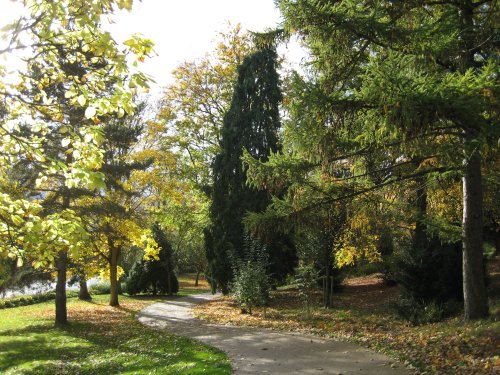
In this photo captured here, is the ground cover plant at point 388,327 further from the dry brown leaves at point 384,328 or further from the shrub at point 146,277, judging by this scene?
the shrub at point 146,277

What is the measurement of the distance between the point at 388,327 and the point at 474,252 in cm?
325

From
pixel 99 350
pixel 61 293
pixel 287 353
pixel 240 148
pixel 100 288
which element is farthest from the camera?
pixel 100 288

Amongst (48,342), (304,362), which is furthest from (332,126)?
(48,342)

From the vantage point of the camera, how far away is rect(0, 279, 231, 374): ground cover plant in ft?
29.3

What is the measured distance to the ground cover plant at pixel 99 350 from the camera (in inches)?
352

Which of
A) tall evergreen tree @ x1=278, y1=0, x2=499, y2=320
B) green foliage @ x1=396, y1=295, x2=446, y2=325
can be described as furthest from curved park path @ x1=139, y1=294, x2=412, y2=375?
tall evergreen tree @ x1=278, y1=0, x2=499, y2=320

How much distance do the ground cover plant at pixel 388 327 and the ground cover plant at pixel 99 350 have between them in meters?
3.15

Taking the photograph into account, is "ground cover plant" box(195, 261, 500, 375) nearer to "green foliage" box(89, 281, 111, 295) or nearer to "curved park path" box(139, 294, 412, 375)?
"curved park path" box(139, 294, 412, 375)

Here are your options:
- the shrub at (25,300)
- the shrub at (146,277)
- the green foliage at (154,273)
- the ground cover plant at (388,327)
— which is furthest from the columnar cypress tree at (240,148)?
the shrub at (25,300)

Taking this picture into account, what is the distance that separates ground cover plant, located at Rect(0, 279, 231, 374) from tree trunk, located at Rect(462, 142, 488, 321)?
5221 millimetres

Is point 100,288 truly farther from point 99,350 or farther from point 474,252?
point 474,252

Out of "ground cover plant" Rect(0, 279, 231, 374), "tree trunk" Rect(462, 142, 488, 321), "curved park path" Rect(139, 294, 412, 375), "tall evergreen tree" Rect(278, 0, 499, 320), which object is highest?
"tall evergreen tree" Rect(278, 0, 499, 320)

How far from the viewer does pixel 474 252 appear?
909cm

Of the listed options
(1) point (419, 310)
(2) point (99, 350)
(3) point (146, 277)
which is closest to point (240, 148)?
(2) point (99, 350)
